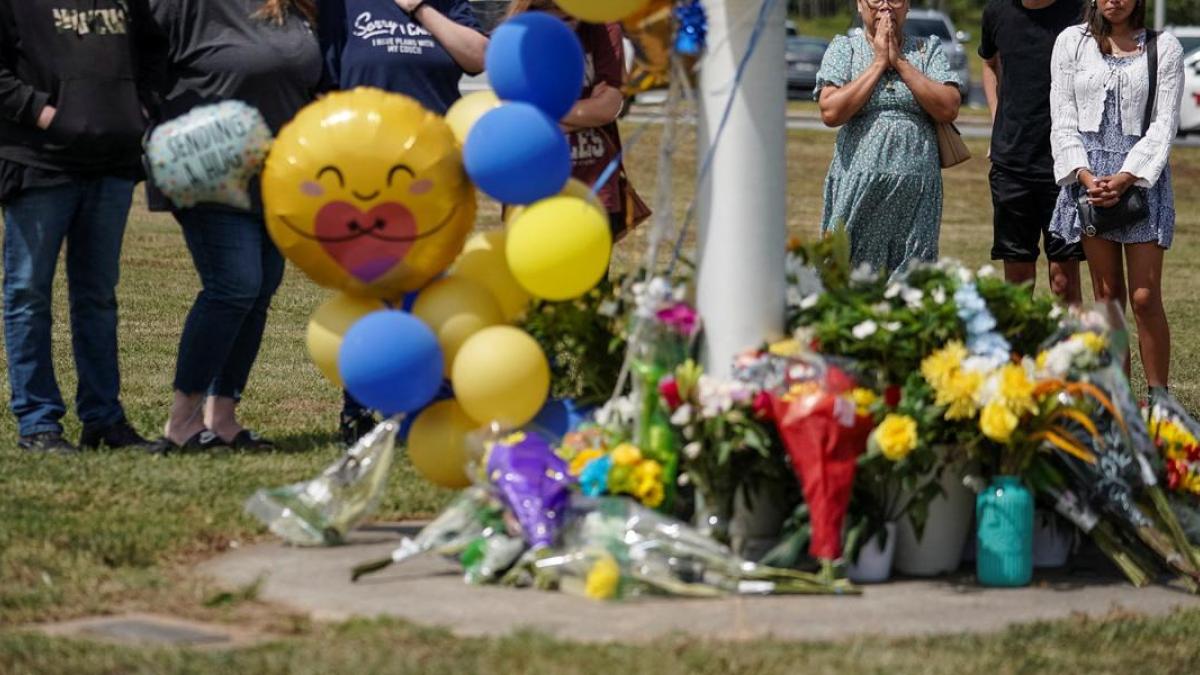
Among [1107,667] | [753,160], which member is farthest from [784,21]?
[1107,667]

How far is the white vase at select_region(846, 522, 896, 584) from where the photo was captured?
17.8ft

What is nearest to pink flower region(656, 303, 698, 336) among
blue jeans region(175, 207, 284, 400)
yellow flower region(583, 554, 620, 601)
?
yellow flower region(583, 554, 620, 601)

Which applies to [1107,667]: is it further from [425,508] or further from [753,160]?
[425,508]

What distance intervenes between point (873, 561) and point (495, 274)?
4.59ft

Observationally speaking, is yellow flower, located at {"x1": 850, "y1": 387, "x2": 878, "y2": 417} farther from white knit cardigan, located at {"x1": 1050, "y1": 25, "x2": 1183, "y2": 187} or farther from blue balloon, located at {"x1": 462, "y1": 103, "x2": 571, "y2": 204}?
white knit cardigan, located at {"x1": 1050, "y1": 25, "x2": 1183, "y2": 187}

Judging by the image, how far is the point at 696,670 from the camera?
14.6 feet

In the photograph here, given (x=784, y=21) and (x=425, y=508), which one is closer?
(x=784, y=21)

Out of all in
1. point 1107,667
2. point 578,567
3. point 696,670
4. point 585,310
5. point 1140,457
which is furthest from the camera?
point 585,310

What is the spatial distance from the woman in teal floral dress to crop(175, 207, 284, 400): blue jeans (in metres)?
2.19

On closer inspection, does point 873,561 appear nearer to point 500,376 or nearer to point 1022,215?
point 500,376

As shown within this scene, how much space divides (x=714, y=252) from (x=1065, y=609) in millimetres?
1357

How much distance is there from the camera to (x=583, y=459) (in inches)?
215

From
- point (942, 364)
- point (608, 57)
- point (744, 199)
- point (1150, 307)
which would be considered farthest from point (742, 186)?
point (1150, 307)

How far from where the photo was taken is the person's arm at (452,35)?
23.1 ft
